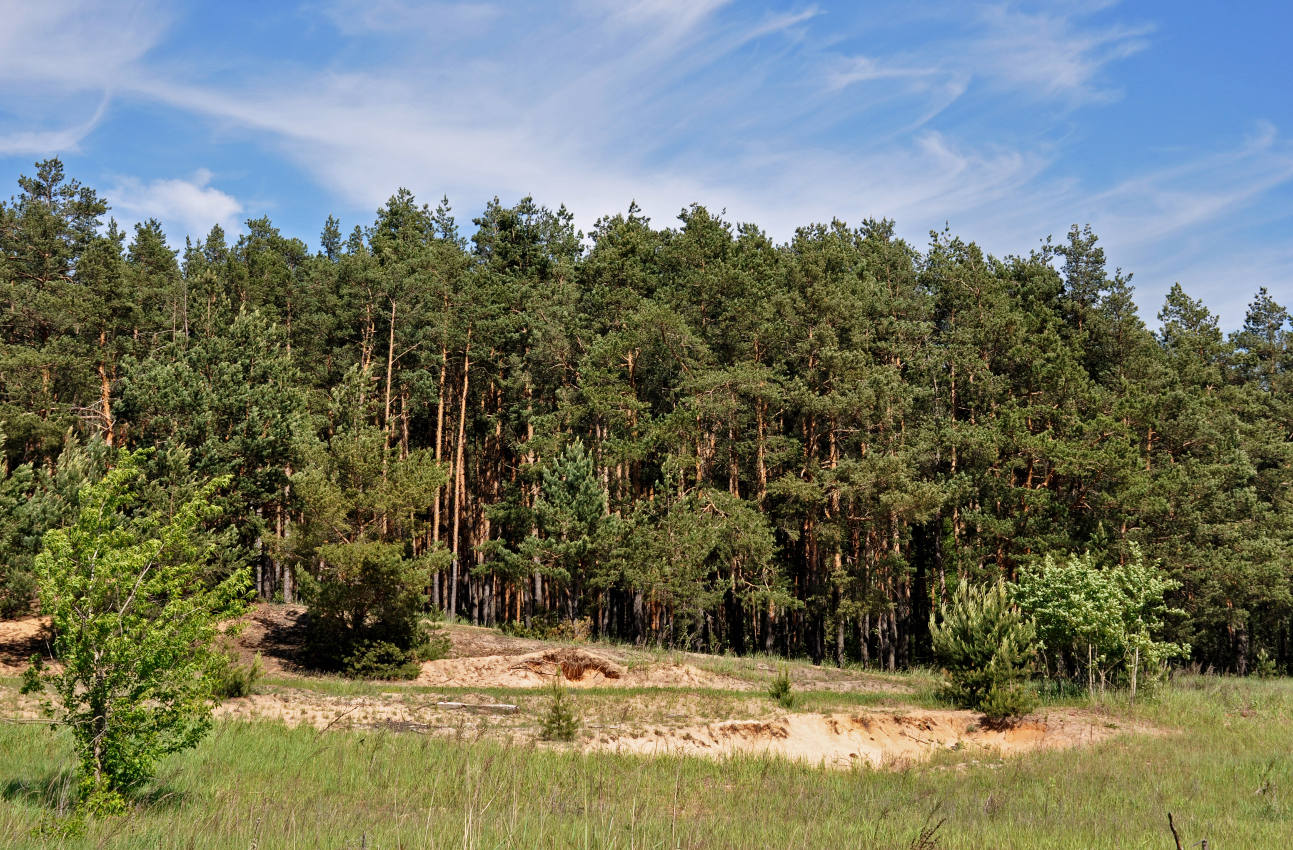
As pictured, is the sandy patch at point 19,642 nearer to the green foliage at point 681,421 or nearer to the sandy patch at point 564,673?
the green foliage at point 681,421

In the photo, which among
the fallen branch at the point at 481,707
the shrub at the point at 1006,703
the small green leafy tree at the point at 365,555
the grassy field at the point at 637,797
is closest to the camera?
the grassy field at the point at 637,797

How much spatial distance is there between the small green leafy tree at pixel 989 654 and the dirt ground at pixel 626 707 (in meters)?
0.63

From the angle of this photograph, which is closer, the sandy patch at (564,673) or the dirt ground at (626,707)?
the dirt ground at (626,707)

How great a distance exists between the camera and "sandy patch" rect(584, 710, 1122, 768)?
59.9ft

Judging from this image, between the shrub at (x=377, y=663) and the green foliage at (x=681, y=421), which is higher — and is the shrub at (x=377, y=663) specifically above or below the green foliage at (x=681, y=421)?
below

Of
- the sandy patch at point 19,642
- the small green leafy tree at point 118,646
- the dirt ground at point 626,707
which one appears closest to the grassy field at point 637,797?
the small green leafy tree at point 118,646

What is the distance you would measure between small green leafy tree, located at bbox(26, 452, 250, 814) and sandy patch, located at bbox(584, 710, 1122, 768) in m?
9.18

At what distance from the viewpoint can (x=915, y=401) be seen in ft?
137

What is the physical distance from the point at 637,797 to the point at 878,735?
40.4 ft

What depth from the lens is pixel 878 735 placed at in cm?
2045

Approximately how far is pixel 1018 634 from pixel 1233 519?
27230 millimetres

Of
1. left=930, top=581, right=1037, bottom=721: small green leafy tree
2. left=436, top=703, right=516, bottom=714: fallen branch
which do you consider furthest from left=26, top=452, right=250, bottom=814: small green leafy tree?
left=930, top=581, right=1037, bottom=721: small green leafy tree

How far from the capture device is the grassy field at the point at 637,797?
658cm

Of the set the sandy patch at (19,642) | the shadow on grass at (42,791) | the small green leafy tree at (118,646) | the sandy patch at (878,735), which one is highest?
the small green leafy tree at (118,646)
